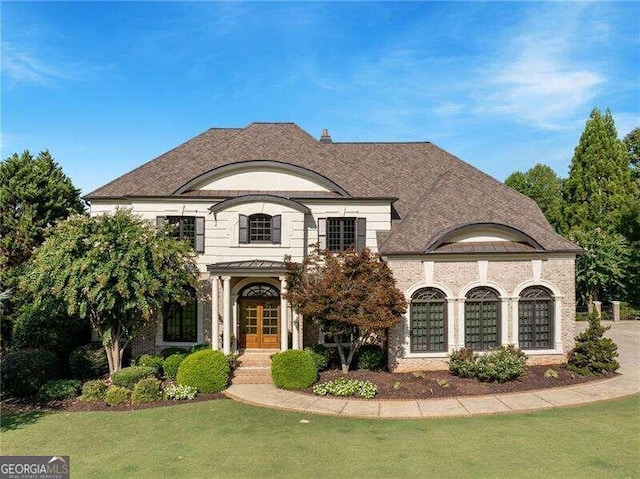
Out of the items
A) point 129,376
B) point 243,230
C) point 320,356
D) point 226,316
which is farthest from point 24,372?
point 320,356

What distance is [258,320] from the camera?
63.5 ft

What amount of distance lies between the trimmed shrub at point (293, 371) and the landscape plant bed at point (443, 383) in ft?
1.43

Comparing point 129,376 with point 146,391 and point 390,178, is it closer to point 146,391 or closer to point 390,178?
point 146,391

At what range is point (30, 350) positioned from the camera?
16.7 meters

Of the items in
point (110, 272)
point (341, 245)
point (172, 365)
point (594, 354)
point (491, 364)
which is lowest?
point (172, 365)

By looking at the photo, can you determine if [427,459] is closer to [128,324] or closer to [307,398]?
[307,398]

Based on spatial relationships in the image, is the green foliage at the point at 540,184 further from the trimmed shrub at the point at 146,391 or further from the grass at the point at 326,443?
the trimmed shrub at the point at 146,391

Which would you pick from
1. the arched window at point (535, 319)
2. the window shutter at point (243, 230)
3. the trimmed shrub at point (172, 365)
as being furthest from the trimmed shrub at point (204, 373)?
the arched window at point (535, 319)

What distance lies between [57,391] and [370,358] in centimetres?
1146

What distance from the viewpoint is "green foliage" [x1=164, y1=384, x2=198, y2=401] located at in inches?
572

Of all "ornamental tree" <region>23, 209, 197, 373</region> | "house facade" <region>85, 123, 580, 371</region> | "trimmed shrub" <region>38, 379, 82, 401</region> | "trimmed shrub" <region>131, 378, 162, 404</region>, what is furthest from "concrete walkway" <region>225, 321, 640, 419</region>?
"trimmed shrub" <region>38, 379, 82, 401</region>

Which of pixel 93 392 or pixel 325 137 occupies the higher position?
pixel 325 137

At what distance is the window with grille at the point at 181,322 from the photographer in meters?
19.0

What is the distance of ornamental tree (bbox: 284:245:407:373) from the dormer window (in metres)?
2.37
